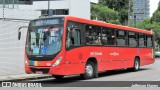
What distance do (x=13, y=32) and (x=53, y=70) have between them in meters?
5.78

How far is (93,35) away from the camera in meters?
20.0

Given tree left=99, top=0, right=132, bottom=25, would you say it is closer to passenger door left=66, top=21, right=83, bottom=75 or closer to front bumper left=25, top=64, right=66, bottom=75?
passenger door left=66, top=21, right=83, bottom=75

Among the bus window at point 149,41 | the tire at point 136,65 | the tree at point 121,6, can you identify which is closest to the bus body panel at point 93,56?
the tire at point 136,65

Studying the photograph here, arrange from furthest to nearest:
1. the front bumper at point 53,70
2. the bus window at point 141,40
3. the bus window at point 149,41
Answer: the bus window at point 149,41 < the bus window at point 141,40 < the front bumper at point 53,70

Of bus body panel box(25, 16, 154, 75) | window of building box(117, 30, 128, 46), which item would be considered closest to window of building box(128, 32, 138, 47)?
bus body panel box(25, 16, 154, 75)

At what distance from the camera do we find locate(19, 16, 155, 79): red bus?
17.4m

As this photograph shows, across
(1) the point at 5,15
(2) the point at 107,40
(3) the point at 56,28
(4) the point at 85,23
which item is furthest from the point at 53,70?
(1) the point at 5,15

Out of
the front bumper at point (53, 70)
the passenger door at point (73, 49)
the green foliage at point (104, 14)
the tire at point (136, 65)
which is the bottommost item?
the tire at point (136, 65)

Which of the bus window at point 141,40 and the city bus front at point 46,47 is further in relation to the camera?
the bus window at point 141,40

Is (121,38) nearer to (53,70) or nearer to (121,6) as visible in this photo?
(53,70)

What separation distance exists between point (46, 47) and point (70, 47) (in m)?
1.13

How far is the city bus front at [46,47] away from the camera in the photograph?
683 inches

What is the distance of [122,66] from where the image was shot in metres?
23.9

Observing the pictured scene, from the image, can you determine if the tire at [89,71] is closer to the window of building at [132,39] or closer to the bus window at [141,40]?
the window of building at [132,39]
